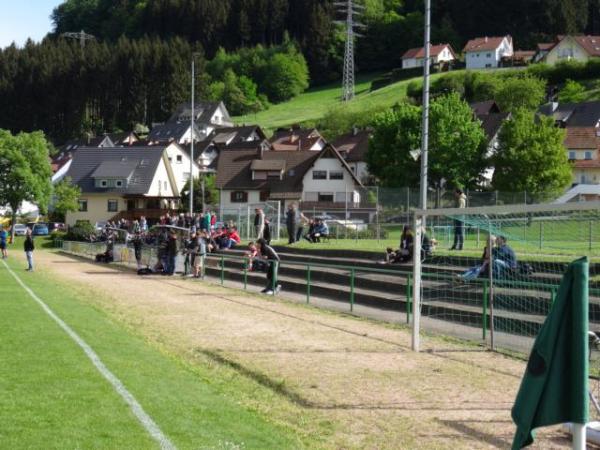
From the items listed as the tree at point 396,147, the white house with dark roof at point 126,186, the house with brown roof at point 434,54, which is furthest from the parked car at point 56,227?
the house with brown roof at point 434,54

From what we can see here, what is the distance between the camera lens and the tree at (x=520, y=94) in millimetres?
96125

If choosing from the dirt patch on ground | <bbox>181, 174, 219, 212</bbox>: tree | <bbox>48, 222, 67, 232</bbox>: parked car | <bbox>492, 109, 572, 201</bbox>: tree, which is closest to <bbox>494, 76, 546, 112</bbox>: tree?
<bbox>181, 174, 219, 212</bbox>: tree

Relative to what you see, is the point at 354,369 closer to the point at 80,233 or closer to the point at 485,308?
the point at 485,308

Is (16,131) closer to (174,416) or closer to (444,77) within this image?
(444,77)

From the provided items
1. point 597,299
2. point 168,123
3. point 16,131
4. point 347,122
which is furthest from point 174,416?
point 16,131

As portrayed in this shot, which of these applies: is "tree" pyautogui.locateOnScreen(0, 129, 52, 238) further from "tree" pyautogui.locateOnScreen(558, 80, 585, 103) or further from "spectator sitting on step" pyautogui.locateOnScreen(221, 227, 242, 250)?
"tree" pyautogui.locateOnScreen(558, 80, 585, 103)

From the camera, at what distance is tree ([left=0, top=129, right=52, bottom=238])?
7456 centimetres

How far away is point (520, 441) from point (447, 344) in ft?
31.4

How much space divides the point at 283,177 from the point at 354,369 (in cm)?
6434

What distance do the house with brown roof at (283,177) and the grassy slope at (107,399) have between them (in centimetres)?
5782

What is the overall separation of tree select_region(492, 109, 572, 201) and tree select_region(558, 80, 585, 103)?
151 feet

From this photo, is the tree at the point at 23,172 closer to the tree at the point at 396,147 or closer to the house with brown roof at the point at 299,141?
the house with brown roof at the point at 299,141

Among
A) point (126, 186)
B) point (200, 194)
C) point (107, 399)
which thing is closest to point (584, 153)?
point (200, 194)

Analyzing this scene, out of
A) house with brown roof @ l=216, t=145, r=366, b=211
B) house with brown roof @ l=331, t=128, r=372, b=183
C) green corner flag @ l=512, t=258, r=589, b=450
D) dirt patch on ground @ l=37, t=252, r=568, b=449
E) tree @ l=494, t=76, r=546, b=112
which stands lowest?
dirt patch on ground @ l=37, t=252, r=568, b=449
